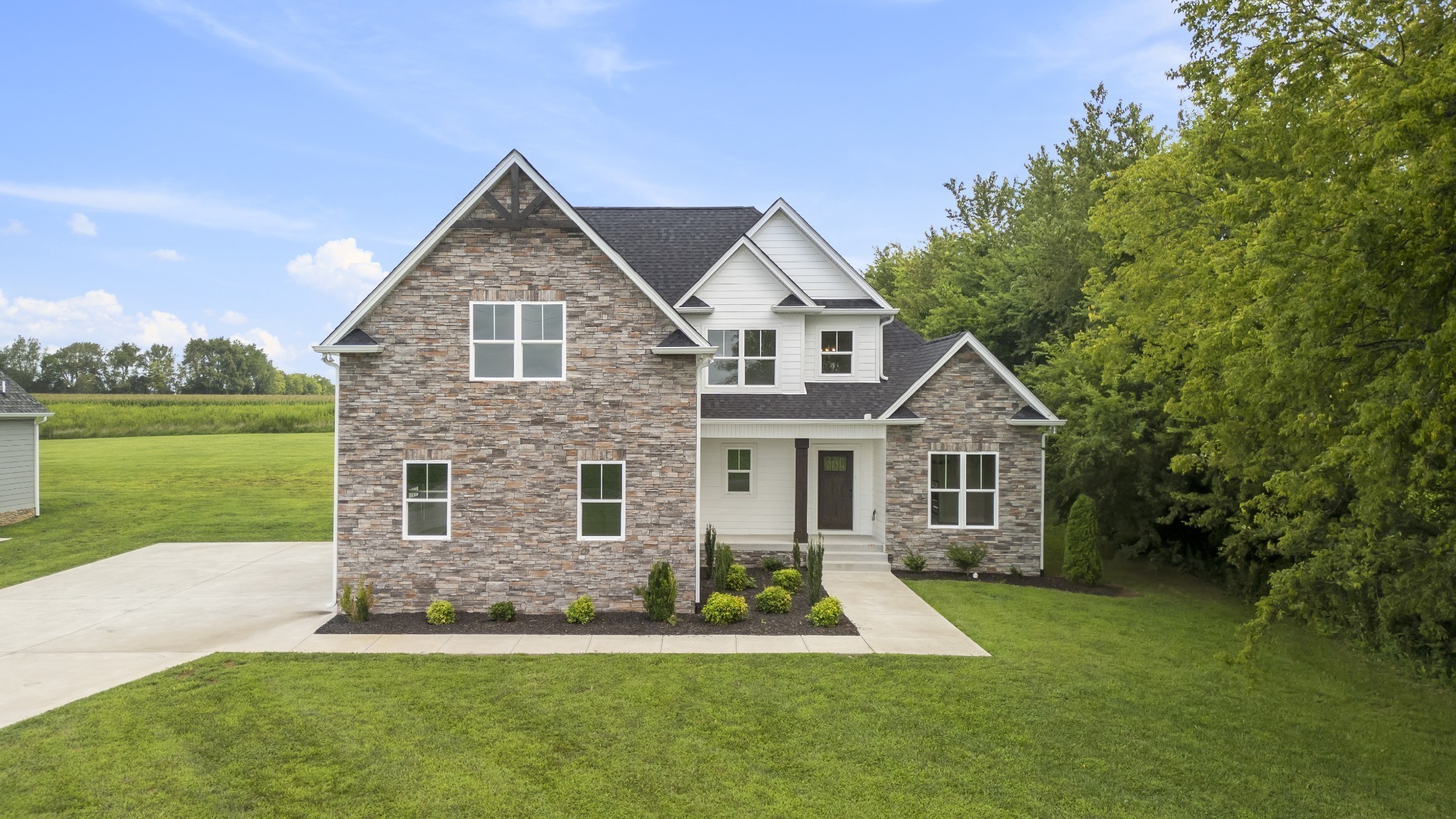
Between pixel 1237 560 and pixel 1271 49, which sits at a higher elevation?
pixel 1271 49

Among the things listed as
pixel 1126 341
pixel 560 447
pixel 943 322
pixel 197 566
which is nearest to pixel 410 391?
pixel 560 447

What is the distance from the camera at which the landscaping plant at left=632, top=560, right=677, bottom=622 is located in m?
13.8

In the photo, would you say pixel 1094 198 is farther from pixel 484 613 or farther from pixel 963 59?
pixel 484 613

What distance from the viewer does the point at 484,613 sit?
14156mm

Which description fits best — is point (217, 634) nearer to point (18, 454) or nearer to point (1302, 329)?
point (1302, 329)

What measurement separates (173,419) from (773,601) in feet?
195

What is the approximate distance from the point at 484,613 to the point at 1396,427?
43.2 feet

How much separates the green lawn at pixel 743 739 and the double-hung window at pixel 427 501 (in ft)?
9.63

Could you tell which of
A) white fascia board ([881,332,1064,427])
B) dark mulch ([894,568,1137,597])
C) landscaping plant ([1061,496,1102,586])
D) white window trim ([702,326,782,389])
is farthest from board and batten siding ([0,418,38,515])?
landscaping plant ([1061,496,1102,586])

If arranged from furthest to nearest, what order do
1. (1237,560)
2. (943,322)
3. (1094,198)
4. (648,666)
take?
(943,322) → (1094,198) → (1237,560) → (648,666)

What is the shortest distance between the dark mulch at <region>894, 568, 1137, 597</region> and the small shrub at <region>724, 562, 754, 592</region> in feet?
13.5

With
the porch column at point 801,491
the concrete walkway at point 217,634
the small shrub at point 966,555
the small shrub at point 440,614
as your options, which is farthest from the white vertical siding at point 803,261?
the small shrub at point 440,614

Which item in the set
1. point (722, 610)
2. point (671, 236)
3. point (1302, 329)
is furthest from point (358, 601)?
point (1302, 329)

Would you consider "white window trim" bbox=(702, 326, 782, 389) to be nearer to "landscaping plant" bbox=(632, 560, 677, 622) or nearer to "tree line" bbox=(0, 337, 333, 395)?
"landscaping plant" bbox=(632, 560, 677, 622)
